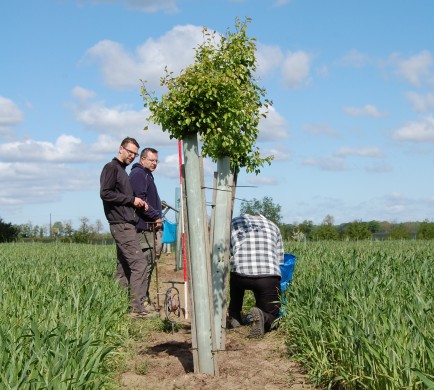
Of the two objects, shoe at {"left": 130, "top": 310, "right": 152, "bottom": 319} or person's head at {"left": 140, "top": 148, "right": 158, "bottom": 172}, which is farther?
person's head at {"left": 140, "top": 148, "right": 158, "bottom": 172}

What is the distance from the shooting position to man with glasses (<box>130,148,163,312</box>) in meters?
8.62

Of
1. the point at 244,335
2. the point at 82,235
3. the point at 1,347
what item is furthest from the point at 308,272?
Answer: the point at 82,235

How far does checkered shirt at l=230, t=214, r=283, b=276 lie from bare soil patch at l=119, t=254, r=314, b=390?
0.67m

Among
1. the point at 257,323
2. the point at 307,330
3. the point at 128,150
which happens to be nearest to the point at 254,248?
the point at 257,323

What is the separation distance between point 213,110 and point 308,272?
4141 millimetres

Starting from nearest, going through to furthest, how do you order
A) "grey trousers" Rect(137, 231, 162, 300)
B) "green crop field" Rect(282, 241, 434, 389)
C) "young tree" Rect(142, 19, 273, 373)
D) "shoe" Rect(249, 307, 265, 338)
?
"green crop field" Rect(282, 241, 434, 389) → "young tree" Rect(142, 19, 273, 373) → "shoe" Rect(249, 307, 265, 338) → "grey trousers" Rect(137, 231, 162, 300)

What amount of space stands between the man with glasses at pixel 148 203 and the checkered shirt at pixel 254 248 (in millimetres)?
1497

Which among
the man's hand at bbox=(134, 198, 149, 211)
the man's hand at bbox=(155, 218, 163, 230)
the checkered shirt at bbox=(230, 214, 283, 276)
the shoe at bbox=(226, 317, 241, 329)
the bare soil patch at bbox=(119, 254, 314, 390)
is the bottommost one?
the bare soil patch at bbox=(119, 254, 314, 390)

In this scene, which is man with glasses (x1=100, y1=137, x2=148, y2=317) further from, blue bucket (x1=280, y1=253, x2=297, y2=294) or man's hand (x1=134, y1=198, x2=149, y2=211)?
blue bucket (x1=280, y1=253, x2=297, y2=294)

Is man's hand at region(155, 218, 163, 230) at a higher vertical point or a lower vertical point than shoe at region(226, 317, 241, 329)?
higher

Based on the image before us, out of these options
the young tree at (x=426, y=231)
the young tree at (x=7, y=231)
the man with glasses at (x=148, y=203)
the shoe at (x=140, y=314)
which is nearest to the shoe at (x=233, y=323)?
the shoe at (x=140, y=314)

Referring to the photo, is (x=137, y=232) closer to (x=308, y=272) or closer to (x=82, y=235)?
(x=308, y=272)

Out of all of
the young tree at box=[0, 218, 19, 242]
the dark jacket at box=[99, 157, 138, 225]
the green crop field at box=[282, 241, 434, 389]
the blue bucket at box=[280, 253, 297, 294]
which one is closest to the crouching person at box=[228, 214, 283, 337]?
the green crop field at box=[282, 241, 434, 389]

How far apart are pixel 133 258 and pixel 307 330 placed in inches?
116
